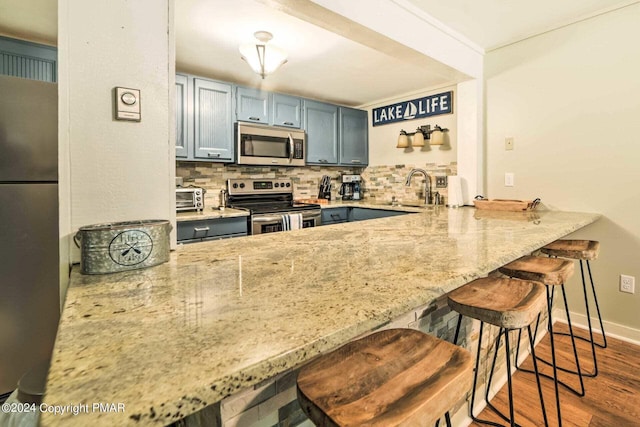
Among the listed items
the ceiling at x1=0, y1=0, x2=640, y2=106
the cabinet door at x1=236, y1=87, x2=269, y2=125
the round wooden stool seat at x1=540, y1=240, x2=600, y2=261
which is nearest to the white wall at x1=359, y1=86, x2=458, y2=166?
the ceiling at x1=0, y1=0, x2=640, y2=106

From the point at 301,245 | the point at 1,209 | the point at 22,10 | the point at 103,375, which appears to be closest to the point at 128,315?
the point at 103,375

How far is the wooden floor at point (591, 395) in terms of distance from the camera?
4.98 feet

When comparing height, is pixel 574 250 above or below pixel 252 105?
below

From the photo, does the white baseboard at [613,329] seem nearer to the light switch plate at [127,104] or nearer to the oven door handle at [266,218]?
the oven door handle at [266,218]

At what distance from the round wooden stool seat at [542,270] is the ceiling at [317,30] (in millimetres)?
1502

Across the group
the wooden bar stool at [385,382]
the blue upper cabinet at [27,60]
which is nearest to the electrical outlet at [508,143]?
the wooden bar stool at [385,382]

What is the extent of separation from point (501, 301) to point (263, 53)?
86.2 inches

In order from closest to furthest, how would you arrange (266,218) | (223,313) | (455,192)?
1. (223,313)
2. (455,192)
3. (266,218)

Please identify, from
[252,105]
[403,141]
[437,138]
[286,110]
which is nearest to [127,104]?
[252,105]

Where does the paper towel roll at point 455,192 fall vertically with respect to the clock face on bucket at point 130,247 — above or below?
above

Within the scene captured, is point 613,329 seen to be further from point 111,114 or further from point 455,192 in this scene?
point 111,114

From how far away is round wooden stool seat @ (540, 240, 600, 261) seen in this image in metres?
1.75

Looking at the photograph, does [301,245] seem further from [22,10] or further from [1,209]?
[22,10]

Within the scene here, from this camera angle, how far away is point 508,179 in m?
2.74
